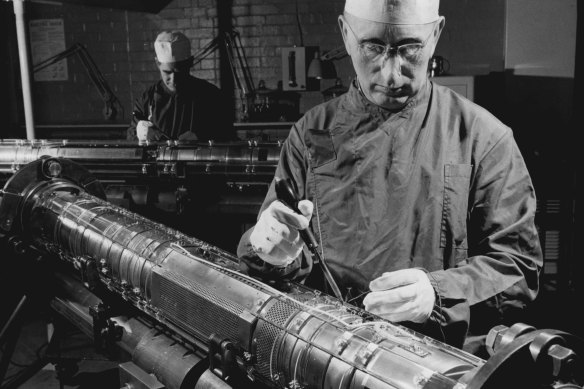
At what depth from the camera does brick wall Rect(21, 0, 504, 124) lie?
4.86 meters

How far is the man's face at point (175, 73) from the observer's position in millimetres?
3725

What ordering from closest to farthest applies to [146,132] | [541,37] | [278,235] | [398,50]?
1. [278,235]
2. [398,50]
3. [146,132]
4. [541,37]

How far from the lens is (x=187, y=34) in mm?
5207

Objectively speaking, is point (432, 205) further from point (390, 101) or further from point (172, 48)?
point (172, 48)

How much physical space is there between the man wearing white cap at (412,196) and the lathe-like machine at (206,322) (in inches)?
5.3

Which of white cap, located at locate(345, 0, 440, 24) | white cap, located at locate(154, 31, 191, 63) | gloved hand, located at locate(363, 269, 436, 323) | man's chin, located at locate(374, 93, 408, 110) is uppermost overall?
white cap, located at locate(154, 31, 191, 63)

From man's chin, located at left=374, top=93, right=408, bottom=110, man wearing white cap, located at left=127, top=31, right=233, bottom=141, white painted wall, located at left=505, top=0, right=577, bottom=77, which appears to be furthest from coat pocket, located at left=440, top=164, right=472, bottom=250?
white painted wall, located at left=505, top=0, right=577, bottom=77

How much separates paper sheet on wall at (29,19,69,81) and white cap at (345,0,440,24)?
5239mm

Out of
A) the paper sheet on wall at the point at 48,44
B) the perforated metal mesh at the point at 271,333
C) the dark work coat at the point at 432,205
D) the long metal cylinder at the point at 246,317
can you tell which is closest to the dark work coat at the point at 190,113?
the long metal cylinder at the point at 246,317

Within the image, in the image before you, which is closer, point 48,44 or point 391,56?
point 391,56

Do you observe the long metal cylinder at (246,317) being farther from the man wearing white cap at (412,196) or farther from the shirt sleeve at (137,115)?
the shirt sleeve at (137,115)

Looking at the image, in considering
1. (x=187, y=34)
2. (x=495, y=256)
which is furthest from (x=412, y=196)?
(x=187, y=34)

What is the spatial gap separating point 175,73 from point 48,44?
107 inches

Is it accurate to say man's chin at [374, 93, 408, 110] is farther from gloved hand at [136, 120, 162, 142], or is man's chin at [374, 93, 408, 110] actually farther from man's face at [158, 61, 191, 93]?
man's face at [158, 61, 191, 93]
